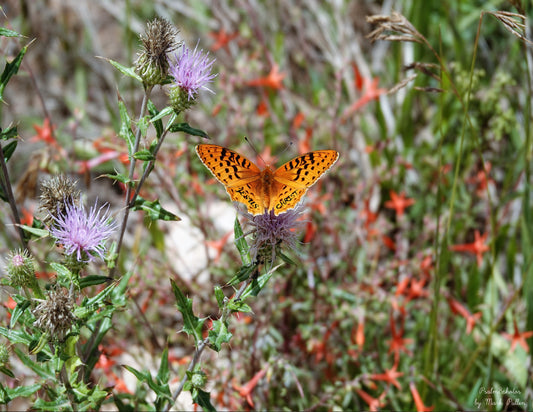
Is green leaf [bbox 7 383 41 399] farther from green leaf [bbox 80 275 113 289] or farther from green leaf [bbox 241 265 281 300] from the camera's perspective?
green leaf [bbox 241 265 281 300]

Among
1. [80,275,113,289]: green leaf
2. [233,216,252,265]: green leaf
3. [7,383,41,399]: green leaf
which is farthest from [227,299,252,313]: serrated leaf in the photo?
[7,383,41,399]: green leaf

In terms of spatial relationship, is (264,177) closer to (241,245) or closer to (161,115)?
(241,245)

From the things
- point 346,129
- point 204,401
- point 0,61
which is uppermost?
point 0,61

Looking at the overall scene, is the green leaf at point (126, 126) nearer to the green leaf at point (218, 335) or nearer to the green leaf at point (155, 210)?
the green leaf at point (155, 210)

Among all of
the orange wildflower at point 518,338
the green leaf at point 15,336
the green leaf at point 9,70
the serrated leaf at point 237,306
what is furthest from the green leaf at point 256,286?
the orange wildflower at point 518,338

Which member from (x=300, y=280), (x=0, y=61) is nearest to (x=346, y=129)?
(x=300, y=280)

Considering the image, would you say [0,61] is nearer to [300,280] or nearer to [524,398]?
[300,280]
